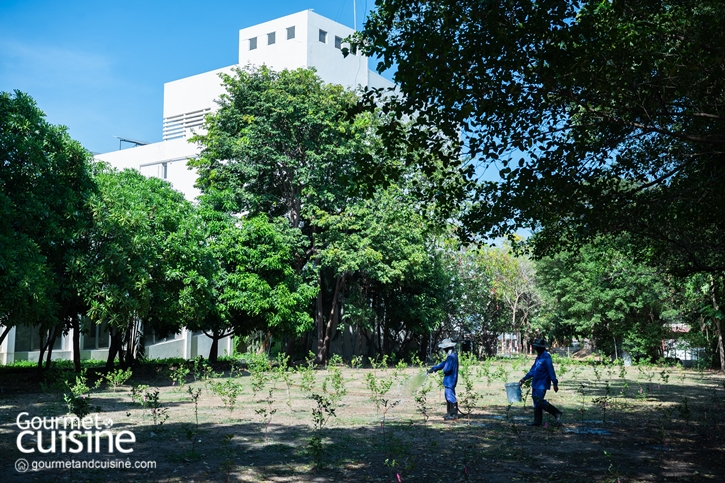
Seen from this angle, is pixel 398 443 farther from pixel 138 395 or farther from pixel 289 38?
pixel 289 38

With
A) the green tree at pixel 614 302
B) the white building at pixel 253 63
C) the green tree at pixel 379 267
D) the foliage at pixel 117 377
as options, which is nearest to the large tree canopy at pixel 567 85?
the foliage at pixel 117 377

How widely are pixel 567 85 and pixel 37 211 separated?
13.0 m

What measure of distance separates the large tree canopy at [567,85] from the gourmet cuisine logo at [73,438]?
18.5 feet

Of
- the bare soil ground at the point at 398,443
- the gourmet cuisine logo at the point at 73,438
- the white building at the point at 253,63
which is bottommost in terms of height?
the bare soil ground at the point at 398,443

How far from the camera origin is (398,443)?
32.9 ft

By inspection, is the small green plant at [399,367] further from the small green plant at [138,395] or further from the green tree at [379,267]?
the small green plant at [138,395]

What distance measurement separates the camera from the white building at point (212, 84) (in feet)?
137

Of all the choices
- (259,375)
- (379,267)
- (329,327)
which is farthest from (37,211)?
(329,327)

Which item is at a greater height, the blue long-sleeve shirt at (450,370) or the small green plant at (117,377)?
the blue long-sleeve shirt at (450,370)

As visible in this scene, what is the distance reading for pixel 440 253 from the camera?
3822 centimetres

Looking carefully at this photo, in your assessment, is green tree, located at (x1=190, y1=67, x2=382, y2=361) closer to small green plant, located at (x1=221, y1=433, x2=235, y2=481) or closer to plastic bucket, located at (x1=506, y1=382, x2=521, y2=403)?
plastic bucket, located at (x1=506, y1=382, x2=521, y2=403)

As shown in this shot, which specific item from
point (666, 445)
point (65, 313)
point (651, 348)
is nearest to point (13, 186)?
point (65, 313)

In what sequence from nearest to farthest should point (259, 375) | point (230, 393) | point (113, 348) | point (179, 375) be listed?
point (230, 393)
point (259, 375)
point (179, 375)
point (113, 348)

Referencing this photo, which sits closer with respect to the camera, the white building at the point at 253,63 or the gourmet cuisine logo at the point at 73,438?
the gourmet cuisine logo at the point at 73,438
